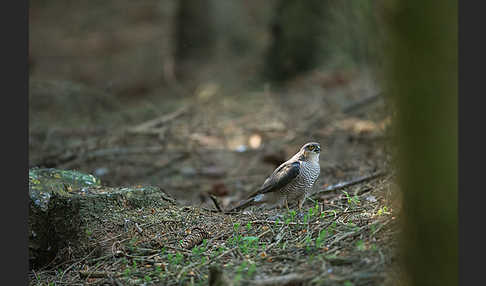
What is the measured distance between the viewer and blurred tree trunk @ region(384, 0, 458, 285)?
2.55 metres

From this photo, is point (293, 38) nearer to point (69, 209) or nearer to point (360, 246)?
point (69, 209)

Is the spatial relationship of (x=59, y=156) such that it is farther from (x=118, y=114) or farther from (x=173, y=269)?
(x=173, y=269)

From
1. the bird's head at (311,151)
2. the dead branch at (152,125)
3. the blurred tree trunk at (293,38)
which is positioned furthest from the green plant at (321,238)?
the blurred tree trunk at (293,38)

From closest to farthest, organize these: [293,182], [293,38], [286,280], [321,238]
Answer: [286,280] → [321,238] → [293,182] → [293,38]

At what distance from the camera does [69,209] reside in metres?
4.63

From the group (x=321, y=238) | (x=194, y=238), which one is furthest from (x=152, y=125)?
(x=321, y=238)

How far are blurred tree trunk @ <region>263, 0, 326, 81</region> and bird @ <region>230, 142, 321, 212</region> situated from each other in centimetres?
733

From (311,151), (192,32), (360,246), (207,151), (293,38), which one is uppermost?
(192,32)

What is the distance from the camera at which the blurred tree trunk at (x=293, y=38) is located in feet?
39.2

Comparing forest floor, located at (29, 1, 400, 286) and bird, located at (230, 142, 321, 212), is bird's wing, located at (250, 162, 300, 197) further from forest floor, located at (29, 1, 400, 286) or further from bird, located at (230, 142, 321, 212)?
forest floor, located at (29, 1, 400, 286)

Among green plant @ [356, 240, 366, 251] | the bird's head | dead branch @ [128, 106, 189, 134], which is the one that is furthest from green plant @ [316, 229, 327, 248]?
dead branch @ [128, 106, 189, 134]

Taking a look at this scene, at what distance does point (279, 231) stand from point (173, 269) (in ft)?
3.00

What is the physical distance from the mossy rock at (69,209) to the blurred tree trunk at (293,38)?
7876 millimetres

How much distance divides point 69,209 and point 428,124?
325 centimetres
